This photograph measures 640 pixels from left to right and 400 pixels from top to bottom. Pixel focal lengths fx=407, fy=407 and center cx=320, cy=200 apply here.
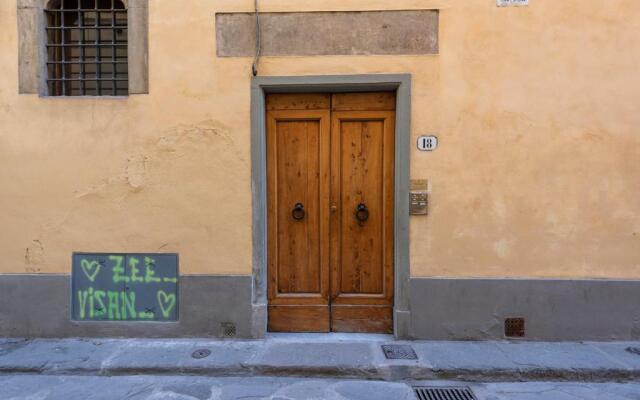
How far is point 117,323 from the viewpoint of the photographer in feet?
14.9

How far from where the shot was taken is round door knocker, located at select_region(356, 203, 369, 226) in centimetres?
461

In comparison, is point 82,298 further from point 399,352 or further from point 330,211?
point 399,352

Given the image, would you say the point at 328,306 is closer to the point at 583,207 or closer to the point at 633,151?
the point at 583,207

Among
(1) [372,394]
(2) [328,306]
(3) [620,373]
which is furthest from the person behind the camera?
(2) [328,306]

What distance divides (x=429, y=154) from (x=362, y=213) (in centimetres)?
98

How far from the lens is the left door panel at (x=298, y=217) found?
15.2 ft

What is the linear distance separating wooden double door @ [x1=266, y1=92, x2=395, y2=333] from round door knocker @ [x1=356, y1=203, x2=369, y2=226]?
0.01m


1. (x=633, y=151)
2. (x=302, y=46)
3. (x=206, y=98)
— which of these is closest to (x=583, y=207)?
(x=633, y=151)

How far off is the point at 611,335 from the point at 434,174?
2.57 meters

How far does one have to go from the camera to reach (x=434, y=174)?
4.41 m

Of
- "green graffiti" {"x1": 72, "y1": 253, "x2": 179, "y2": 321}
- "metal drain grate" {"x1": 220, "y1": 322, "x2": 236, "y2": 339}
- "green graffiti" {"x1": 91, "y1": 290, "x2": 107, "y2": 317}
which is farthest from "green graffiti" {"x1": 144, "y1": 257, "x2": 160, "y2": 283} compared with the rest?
"metal drain grate" {"x1": 220, "y1": 322, "x2": 236, "y2": 339}

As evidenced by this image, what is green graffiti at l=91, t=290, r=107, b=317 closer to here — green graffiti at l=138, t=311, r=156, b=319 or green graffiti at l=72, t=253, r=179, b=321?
green graffiti at l=72, t=253, r=179, b=321

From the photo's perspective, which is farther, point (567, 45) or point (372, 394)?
point (567, 45)

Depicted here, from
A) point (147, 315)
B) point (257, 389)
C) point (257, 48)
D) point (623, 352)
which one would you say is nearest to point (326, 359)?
point (257, 389)
